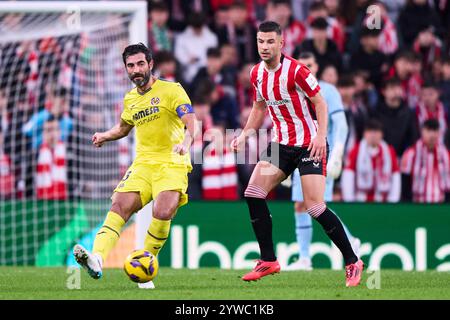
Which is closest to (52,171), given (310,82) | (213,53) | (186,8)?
(213,53)

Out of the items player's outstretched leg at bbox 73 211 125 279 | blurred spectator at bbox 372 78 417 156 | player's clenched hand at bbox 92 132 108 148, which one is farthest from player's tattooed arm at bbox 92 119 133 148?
blurred spectator at bbox 372 78 417 156

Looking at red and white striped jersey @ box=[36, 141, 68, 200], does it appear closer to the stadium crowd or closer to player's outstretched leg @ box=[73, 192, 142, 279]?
the stadium crowd

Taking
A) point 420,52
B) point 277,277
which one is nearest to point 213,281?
point 277,277

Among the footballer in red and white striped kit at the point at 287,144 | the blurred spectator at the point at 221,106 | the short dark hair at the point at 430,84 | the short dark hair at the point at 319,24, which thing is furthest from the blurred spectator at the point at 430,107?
the footballer in red and white striped kit at the point at 287,144

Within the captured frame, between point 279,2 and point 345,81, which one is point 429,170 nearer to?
point 345,81

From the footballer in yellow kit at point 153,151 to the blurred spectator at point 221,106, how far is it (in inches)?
214

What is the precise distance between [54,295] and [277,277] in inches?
106

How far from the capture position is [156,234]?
31.0 feet

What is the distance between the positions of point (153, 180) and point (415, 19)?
817 cm

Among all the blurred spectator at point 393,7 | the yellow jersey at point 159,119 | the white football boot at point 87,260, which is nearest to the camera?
the white football boot at point 87,260

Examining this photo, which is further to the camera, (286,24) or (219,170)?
(286,24)

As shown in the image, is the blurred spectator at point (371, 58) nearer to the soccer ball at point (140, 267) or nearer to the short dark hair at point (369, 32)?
the short dark hair at point (369, 32)

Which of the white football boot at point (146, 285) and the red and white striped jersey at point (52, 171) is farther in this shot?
the red and white striped jersey at point (52, 171)

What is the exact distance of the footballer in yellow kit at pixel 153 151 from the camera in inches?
369
